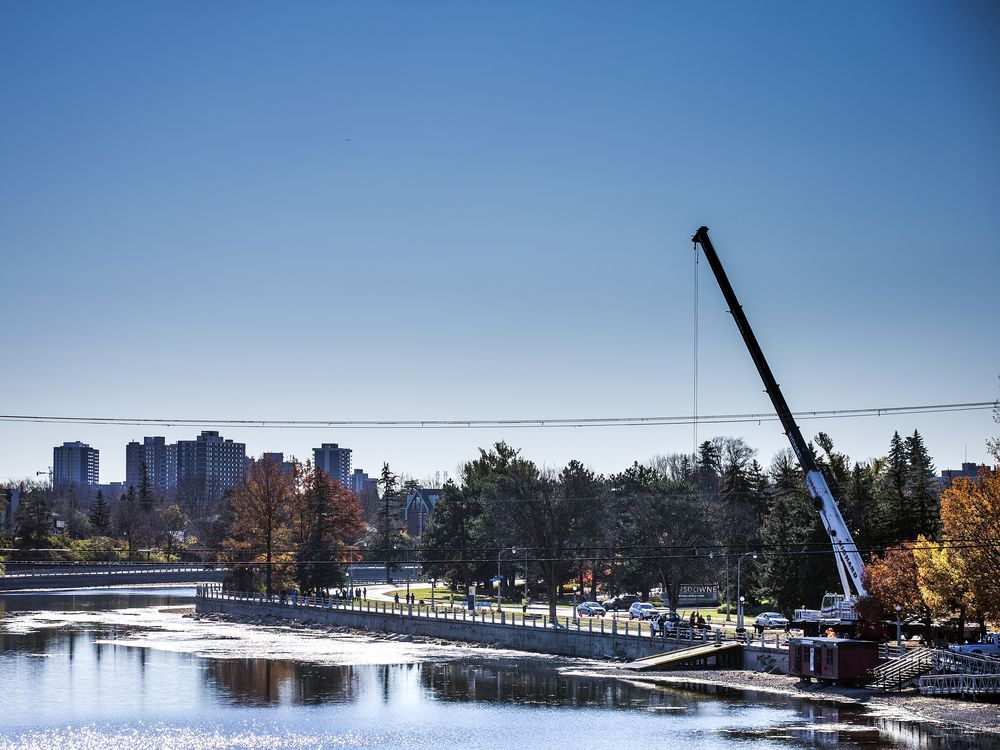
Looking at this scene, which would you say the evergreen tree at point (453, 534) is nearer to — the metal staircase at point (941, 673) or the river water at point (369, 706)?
the river water at point (369, 706)

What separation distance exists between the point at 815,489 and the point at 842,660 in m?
9.36

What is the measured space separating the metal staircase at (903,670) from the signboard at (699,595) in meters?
45.0

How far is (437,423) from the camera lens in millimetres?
73688

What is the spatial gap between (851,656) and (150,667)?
135 ft

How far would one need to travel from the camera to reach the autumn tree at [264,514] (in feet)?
391

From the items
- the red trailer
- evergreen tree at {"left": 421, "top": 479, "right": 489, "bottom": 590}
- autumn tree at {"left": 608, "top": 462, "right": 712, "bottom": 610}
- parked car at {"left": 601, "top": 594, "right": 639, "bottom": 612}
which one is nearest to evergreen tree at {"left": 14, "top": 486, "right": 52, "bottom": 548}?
evergreen tree at {"left": 421, "top": 479, "right": 489, "bottom": 590}

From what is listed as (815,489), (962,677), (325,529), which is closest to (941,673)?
(962,677)

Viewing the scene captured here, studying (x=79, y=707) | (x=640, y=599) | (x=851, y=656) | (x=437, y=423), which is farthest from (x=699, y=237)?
(x=640, y=599)

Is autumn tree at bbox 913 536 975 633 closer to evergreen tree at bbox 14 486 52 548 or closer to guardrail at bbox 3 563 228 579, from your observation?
guardrail at bbox 3 563 228 579

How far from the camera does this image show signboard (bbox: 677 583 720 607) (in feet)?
358

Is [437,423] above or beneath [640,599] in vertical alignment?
above

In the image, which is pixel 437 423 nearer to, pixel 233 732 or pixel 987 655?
pixel 233 732

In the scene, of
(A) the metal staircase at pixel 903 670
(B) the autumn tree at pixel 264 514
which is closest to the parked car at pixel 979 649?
(A) the metal staircase at pixel 903 670

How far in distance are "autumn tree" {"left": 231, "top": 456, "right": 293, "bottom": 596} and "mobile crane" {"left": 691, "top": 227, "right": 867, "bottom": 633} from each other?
62.7 meters
